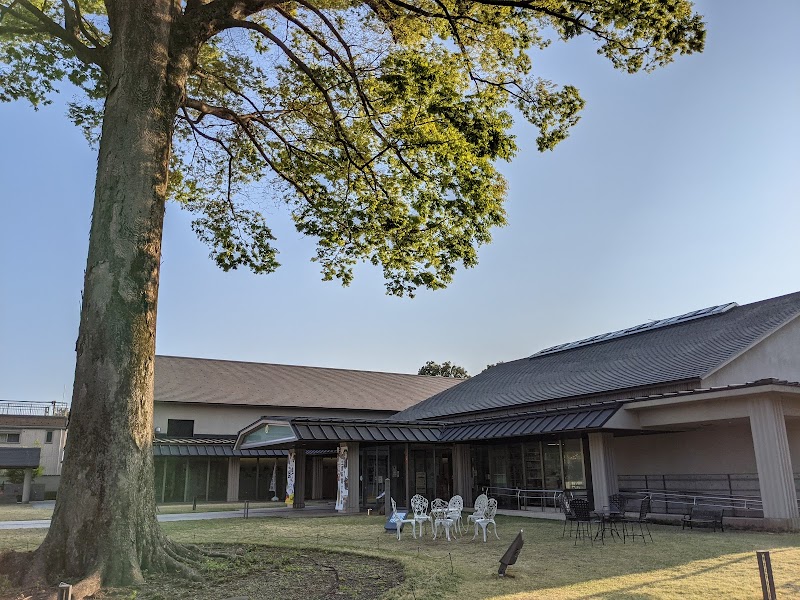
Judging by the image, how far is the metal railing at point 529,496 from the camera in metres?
20.7

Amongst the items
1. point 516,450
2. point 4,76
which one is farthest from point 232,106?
point 516,450

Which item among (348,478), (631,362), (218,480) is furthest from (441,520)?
(218,480)

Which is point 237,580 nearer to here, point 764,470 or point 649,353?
point 764,470

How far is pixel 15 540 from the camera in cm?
1438

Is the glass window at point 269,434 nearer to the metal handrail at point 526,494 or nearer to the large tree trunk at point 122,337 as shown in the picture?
the metal handrail at point 526,494

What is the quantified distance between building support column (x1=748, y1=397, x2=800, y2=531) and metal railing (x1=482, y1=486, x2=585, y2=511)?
20.0ft

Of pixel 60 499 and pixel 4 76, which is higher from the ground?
pixel 4 76

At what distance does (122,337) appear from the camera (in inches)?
320

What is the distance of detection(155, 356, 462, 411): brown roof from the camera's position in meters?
36.6

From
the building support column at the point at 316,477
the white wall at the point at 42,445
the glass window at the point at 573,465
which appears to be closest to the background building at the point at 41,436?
the white wall at the point at 42,445

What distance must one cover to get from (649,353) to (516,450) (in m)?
6.07

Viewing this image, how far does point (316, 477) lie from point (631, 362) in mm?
21692

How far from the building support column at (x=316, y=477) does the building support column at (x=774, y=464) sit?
26.4 m

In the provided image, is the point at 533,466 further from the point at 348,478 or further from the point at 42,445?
the point at 42,445
